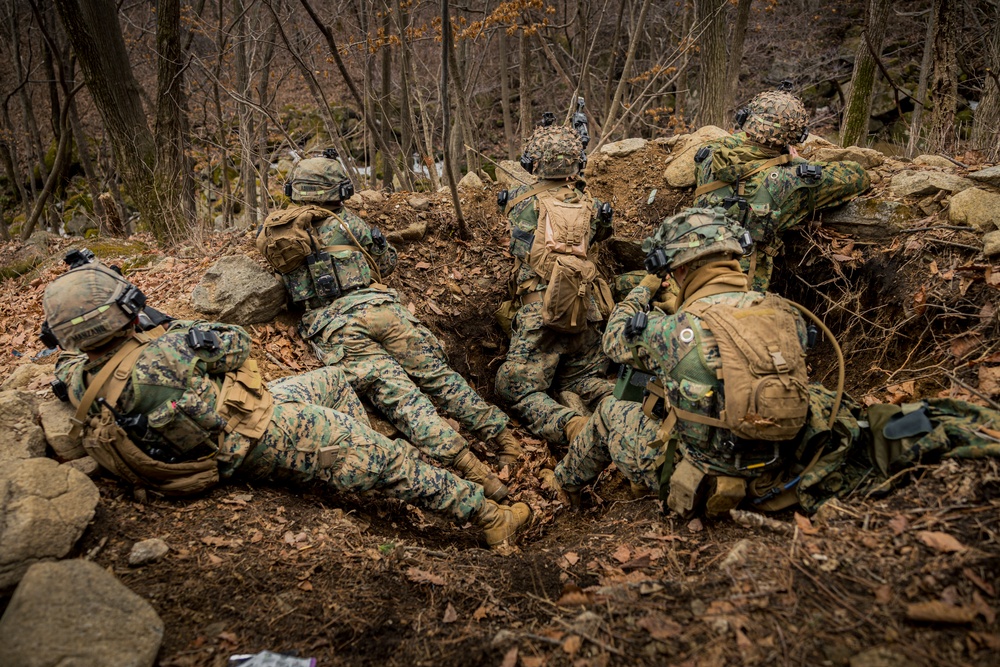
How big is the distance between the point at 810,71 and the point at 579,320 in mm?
13248

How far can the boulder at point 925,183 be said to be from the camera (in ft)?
17.9

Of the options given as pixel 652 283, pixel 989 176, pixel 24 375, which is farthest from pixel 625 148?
pixel 24 375

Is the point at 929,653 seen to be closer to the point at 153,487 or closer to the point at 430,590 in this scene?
the point at 430,590

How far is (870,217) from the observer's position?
18.3 feet

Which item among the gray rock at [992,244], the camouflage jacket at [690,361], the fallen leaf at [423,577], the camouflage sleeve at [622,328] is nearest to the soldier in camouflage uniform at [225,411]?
the fallen leaf at [423,577]

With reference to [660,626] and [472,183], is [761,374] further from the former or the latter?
[472,183]

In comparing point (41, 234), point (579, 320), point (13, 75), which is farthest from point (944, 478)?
point (13, 75)

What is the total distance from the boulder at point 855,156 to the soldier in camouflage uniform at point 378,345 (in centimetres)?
431

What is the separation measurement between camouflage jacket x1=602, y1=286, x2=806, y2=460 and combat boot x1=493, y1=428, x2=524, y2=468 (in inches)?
79.4

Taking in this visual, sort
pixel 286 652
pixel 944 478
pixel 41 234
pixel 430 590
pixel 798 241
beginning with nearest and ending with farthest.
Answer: pixel 286 652
pixel 944 478
pixel 430 590
pixel 798 241
pixel 41 234

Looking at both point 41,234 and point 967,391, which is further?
point 41,234

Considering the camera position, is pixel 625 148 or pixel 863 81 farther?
pixel 863 81

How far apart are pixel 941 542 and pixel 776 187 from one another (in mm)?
3575

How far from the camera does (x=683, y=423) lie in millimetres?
3871
